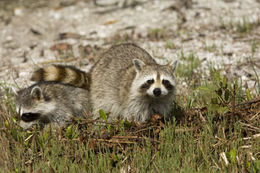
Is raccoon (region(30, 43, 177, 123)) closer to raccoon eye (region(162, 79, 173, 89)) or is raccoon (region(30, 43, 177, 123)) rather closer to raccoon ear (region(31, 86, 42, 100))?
raccoon eye (region(162, 79, 173, 89))

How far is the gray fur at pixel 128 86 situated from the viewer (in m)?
4.56

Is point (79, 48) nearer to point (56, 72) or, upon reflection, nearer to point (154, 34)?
point (154, 34)

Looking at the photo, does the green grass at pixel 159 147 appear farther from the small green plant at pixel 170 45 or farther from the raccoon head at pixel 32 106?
the small green plant at pixel 170 45

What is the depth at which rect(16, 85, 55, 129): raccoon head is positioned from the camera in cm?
446

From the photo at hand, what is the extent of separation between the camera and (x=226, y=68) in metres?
5.81

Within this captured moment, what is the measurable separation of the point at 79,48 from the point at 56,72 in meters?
2.19

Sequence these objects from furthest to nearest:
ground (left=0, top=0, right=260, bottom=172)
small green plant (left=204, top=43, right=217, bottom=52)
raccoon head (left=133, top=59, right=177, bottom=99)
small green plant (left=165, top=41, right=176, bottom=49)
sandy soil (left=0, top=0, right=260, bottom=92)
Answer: small green plant (left=165, top=41, right=176, bottom=49) → small green plant (left=204, top=43, right=217, bottom=52) → sandy soil (left=0, top=0, right=260, bottom=92) → ground (left=0, top=0, right=260, bottom=172) → raccoon head (left=133, top=59, right=177, bottom=99)

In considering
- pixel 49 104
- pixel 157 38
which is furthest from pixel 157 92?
pixel 157 38

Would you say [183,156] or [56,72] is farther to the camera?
[56,72]

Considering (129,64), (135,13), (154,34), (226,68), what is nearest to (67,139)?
(129,64)

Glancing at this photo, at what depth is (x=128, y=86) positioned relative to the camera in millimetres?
4738

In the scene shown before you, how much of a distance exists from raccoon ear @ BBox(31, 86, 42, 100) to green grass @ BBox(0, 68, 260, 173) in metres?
0.36

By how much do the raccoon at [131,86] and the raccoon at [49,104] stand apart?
19 cm

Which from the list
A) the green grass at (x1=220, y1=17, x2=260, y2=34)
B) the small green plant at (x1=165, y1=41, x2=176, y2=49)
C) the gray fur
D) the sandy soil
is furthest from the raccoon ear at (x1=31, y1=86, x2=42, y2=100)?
the green grass at (x1=220, y1=17, x2=260, y2=34)
